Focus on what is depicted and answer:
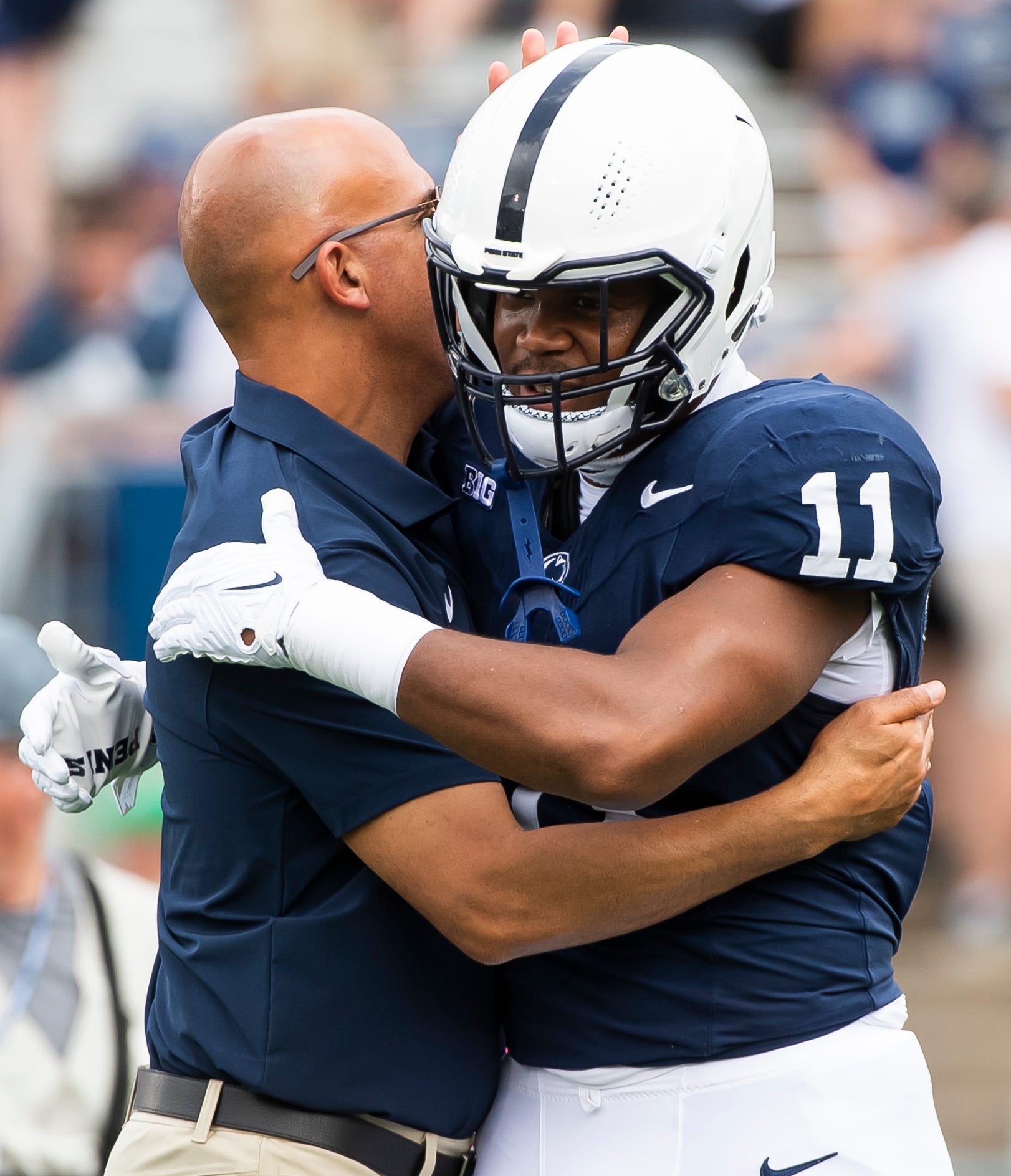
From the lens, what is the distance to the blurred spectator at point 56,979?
3441mm

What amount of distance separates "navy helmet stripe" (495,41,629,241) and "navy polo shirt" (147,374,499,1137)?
1.39 feet

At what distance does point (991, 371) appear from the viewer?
5.44m

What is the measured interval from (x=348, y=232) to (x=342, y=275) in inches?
2.5

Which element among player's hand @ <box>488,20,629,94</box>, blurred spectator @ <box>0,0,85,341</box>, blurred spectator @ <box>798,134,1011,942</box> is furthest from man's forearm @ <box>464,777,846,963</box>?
blurred spectator @ <box>0,0,85,341</box>

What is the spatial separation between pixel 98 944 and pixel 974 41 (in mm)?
5094

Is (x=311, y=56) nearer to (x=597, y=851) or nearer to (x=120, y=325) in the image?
(x=120, y=325)

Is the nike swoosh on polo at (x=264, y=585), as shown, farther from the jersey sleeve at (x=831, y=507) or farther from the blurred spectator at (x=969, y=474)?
the blurred spectator at (x=969, y=474)

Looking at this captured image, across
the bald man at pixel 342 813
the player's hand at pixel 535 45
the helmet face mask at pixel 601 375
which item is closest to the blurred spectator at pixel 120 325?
the player's hand at pixel 535 45

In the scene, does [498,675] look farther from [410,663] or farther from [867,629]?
[867,629]

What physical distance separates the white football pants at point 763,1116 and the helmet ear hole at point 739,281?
98 cm

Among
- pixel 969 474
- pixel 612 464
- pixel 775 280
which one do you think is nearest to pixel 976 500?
pixel 969 474

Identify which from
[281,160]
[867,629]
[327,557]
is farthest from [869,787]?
[281,160]

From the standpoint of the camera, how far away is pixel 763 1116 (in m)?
1.94

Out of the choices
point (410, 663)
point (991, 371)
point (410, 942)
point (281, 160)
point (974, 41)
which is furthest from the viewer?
point (974, 41)
